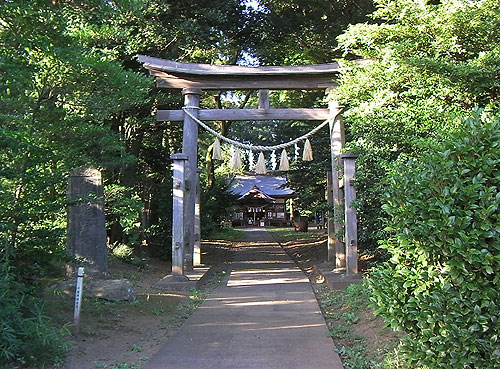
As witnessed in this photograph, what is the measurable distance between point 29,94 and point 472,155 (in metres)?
5.27

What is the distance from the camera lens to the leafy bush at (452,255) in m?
3.50

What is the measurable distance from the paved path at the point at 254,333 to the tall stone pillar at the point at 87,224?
2.45 metres

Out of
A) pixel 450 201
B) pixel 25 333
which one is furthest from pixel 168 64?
pixel 450 201

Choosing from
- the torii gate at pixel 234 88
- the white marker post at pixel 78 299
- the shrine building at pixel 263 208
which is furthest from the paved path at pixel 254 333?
the shrine building at pixel 263 208

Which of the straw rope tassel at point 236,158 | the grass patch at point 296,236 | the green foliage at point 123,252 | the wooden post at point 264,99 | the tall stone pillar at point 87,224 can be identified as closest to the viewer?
the tall stone pillar at point 87,224

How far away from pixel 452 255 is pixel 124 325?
462cm

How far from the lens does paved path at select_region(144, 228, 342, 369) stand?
15.9 feet

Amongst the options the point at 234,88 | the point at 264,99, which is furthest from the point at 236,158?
the point at 234,88

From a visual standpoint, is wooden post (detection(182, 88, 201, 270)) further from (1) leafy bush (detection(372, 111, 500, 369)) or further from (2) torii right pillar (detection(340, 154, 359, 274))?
(1) leafy bush (detection(372, 111, 500, 369))

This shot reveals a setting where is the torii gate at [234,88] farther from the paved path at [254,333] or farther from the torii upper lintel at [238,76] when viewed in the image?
the paved path at [254,333]

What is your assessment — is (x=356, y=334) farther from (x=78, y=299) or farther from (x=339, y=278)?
(x=339, y=278)

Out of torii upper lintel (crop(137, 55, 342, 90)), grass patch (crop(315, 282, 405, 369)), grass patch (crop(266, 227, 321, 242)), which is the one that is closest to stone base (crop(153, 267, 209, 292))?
grass patch (crop(315, 282, 405, 369))

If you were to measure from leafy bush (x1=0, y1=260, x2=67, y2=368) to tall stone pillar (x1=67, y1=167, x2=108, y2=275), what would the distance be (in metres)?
4.48

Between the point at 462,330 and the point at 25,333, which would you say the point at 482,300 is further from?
the point at 25,333
